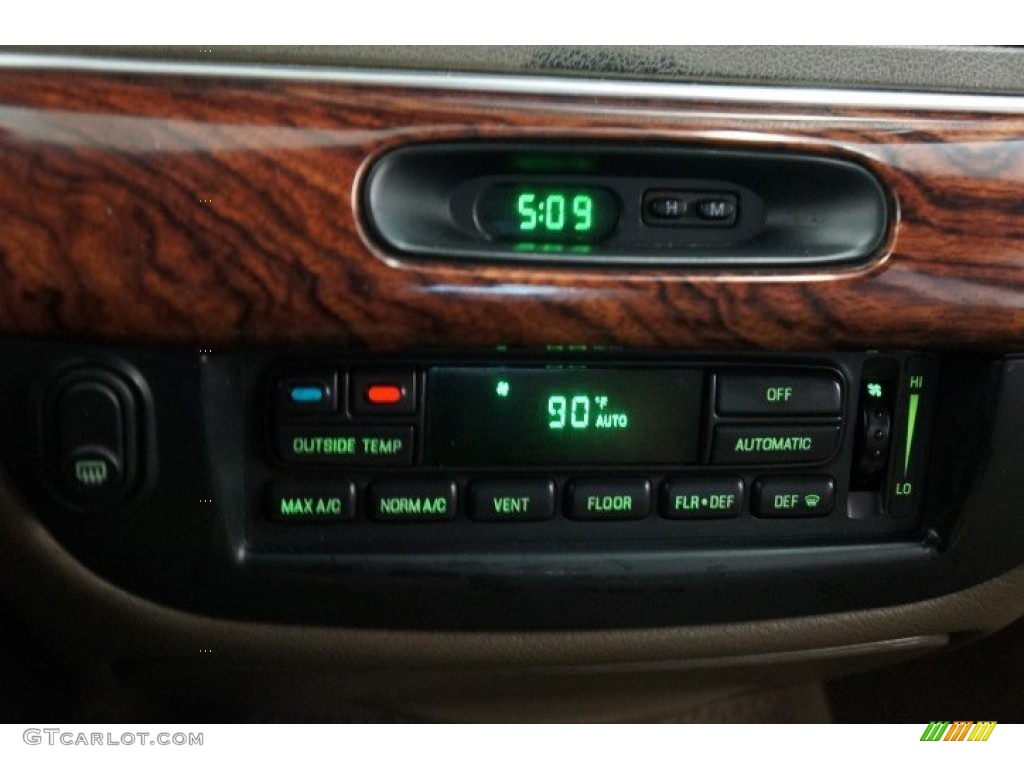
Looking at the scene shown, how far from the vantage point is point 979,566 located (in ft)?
2.26

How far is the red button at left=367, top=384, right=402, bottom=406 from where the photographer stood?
604mm

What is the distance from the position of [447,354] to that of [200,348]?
0.42 ft

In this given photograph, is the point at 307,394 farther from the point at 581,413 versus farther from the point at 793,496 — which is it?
the point at 793,496

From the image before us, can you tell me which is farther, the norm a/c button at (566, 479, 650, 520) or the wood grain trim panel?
the norm a/c button at (566, 479, 650, 520)

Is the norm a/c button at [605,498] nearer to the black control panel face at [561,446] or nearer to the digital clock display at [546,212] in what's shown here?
the black control panel face at [561,446]

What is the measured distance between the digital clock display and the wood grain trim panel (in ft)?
0.07

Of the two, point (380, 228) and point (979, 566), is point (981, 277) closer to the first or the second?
point (979, 566)

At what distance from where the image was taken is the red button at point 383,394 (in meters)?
0.60

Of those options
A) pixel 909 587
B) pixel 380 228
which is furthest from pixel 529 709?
pixel 380 228

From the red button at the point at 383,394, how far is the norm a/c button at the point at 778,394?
7.2 inches
